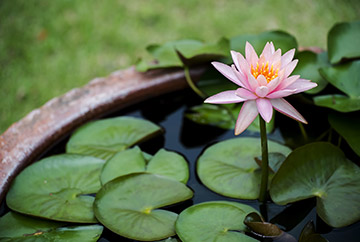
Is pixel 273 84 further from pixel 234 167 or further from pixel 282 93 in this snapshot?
pixel 234 167

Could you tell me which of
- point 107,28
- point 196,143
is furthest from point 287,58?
point 107,28

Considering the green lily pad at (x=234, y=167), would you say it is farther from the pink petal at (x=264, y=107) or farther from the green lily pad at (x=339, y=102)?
the pink petal at (x=264, y=107)

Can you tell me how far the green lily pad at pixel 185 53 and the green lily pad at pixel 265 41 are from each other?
0.05 metres

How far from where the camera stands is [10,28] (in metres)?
2.32

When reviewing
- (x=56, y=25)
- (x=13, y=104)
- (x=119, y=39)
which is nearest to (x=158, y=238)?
(x=13, y=104)

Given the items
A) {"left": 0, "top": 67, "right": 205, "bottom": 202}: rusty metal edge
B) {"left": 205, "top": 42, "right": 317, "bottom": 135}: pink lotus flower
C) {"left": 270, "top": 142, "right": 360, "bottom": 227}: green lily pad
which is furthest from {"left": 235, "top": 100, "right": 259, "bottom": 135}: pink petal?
{"left": 0, "top": 67, "right": 205, "bottom": 202}: rusty metal edge

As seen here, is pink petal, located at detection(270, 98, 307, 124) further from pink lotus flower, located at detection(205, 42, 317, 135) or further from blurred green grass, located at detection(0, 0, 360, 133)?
blurred green grass, located at detection(0, 0, 360, 133)

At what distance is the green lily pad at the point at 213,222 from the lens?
2.88 ft

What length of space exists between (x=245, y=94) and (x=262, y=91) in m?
0.03

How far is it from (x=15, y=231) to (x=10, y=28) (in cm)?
172

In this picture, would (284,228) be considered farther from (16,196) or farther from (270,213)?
(16,196)

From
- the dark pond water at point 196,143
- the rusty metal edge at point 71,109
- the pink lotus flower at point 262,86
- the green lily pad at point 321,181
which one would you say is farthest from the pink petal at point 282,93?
the rusty metal edge at point 71,109

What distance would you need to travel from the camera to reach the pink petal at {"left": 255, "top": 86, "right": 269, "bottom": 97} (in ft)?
2.45

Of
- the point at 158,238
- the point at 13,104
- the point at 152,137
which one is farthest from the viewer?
the point at 13,104
